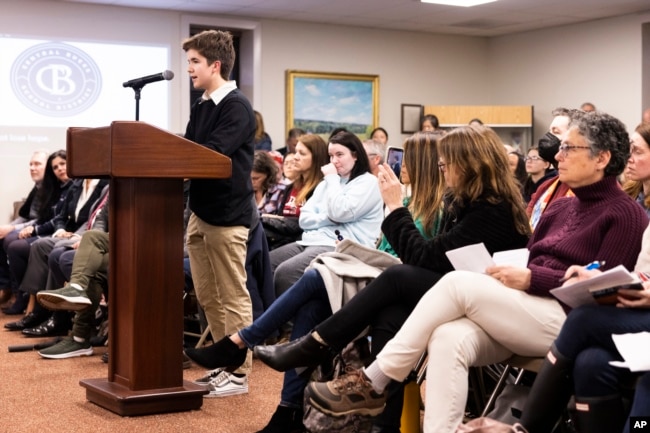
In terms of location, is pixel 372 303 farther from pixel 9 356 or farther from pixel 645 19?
pixel 645 19

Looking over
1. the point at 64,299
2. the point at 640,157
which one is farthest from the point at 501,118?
the point at 640,157

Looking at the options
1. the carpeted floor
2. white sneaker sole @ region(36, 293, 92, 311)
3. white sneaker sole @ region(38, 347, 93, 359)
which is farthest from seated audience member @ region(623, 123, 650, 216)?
white sneaker sole @ region(38, 347, 93, 359)

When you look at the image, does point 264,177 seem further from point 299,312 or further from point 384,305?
point 384,305

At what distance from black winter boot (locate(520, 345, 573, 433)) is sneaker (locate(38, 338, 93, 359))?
3.01 meters

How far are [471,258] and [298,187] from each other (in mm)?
2532

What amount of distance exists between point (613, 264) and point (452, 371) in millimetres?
539

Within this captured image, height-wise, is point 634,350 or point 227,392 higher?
point 634,350

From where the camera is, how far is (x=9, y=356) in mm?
4754

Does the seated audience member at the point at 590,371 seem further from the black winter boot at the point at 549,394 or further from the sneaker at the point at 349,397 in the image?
the sneaker at the point at 349,397

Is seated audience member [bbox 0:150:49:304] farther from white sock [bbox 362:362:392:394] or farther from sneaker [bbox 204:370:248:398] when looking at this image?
white sock [bbox 362:362:392:394]

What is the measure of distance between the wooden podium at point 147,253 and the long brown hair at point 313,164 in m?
1.58

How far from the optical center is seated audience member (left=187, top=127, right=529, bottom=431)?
2.80 m

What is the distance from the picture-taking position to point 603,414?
2.19 m

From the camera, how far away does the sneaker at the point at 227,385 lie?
12.1ft
